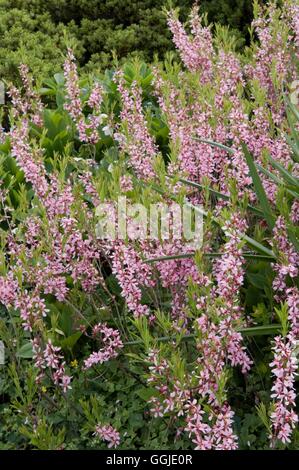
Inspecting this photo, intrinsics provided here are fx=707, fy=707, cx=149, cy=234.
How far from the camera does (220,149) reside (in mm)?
3479

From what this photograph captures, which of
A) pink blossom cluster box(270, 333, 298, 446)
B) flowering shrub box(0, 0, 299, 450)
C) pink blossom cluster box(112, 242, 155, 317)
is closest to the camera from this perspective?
pink blossom cluster box(270, 333, 298, 446)

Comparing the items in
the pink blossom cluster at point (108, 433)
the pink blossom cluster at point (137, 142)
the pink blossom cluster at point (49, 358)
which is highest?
the pink blossom cluster at point (137, 142)

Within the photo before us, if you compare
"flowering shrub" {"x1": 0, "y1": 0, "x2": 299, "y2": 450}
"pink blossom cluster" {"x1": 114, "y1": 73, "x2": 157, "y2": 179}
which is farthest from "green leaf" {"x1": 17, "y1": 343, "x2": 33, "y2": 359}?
"pink blossom cluster" {"x1": 114, "y1": 73, "x2": 157, "y2": 179}

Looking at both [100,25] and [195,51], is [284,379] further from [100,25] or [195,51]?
[100,25]

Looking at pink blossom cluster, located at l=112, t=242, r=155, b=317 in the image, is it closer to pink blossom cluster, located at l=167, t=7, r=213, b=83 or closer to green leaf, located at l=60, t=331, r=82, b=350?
green leaf, located at l=60, t=331, r=82, b=350

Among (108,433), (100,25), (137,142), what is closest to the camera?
(108,433)

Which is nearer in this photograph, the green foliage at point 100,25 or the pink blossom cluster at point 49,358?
the pink blossom cluster at point 49,358

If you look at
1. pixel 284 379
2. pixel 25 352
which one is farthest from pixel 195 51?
pixel 284 379

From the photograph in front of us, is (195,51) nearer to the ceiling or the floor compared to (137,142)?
nearer to the ceiling

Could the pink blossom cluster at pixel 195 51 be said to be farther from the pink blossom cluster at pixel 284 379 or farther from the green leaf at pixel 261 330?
the pink blossom cluster at pixel 284 379

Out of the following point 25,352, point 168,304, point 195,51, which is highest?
point 195,51

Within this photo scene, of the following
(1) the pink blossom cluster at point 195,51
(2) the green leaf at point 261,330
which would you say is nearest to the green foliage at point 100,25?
(1) the pink blossom cluster at point 195,51

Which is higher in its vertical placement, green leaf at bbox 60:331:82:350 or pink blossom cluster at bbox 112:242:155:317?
pink blossom cluster at bbox 112:242:155:317

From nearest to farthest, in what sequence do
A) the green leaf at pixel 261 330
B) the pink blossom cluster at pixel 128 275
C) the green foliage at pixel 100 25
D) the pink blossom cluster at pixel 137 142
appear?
the pink blossom cluster at pixel 128 275 < the green leaf at pixel 261 330 < the pink blossom cluster at pixel 137 142 < the green foliage at pixel 100 25
